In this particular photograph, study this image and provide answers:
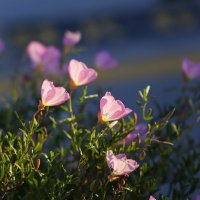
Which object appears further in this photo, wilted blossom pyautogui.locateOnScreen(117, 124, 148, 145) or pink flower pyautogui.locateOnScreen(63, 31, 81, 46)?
pink flower pyautogui.locateOnScreen(63, 31, 81, 46)

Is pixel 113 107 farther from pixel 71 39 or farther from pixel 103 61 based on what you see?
pixel 103 61

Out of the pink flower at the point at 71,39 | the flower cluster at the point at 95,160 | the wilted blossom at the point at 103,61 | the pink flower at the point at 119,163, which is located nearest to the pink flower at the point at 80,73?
the flower cluster at the point at 95,160

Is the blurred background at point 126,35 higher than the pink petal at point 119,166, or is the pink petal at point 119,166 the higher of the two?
the pink petal at point 119,166

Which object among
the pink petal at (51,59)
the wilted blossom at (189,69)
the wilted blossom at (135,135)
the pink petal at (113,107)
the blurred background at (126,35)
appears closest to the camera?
the pink petal at (113,107)

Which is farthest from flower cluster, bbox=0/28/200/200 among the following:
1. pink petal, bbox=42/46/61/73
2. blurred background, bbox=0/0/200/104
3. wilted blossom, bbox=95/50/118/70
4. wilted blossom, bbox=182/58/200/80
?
blurred background, bbox=0/0/200/104

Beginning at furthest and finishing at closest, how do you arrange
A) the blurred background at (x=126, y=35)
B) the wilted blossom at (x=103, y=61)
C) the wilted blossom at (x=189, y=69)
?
the blurred background at (x=126, y=35)
the wilted blossom at (x=103, y=61)
the wilted blossom at (x=189, y=69)

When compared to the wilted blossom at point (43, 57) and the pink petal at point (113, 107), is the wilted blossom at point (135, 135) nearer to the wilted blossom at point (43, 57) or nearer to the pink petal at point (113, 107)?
the pink petal at point (113, 107)

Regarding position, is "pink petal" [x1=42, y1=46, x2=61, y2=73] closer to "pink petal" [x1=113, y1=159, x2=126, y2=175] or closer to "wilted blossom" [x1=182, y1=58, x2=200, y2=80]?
"wilted blossom" [x1=182, y1=58, x2=200, y2=80]
